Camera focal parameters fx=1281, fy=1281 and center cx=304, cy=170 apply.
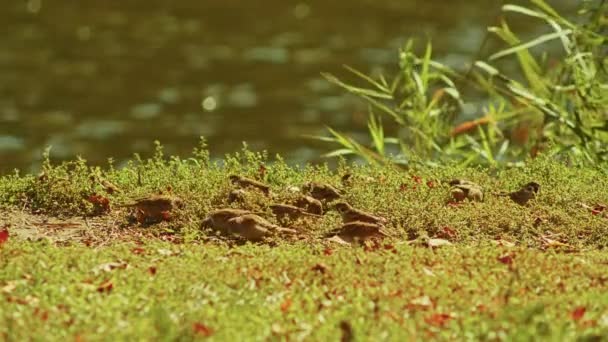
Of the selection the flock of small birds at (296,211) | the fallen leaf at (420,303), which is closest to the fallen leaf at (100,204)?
the flock of small birds at (296,211)

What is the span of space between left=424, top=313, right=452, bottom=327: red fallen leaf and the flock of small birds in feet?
4.58

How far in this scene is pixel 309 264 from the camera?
16.9ft

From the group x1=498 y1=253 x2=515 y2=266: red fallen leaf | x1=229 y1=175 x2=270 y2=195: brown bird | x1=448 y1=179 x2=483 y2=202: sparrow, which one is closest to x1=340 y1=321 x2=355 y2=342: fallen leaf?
x1=498 y1=253 x2=515 y2=266: red fallen leaf

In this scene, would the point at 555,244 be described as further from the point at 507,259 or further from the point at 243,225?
the point at 243,225

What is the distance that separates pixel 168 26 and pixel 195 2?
1.16m

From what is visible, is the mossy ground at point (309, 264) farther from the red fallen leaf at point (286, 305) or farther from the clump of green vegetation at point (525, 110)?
the clump of green vegetation at point (525, 110)

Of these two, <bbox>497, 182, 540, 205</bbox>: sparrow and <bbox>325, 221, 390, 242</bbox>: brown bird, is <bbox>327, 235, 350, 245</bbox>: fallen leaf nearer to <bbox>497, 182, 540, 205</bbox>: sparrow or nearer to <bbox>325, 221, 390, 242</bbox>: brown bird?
<bbox>325, 221, 390, 242</bbox>: brown bird

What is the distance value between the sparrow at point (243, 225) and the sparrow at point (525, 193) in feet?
4.24

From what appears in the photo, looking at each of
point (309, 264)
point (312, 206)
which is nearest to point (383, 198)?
point (312, 206)

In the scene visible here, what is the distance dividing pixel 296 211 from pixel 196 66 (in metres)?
7.65

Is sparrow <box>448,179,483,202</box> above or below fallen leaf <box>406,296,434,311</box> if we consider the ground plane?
below

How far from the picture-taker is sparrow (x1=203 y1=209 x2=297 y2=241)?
5.88m

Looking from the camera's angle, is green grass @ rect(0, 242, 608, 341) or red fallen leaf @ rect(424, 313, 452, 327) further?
red fallen leaf @ rect(424, 313, 452, 327)

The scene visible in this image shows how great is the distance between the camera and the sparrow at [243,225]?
19.3 ft
